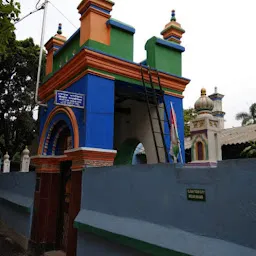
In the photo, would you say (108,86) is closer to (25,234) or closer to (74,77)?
(74,77)

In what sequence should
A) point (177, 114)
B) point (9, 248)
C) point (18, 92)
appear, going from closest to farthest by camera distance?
point (177, 114), point (9, 248), point (18, 92)

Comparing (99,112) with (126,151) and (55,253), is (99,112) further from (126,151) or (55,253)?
(55,253)

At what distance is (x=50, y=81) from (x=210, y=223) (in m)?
5.86

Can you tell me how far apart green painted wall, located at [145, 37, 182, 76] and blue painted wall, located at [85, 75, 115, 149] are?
1421mm

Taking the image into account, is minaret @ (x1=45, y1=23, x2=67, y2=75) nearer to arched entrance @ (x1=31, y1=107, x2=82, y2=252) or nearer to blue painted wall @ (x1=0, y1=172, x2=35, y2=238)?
arched entrance @ (x1=31, y1=107, x2=82, y2=252)

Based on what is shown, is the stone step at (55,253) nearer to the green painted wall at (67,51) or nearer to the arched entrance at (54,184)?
the arched entrance at (54,184)

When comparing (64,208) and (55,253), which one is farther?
(64,208)

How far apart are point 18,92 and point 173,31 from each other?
11.4 meters

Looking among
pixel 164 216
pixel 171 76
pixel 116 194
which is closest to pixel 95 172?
pixel 116 194

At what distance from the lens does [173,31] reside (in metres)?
7.35

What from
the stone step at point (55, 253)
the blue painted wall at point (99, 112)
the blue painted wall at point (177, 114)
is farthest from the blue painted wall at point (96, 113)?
the stone step at point (55, 253)

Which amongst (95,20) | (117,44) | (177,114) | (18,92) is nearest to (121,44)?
(117,44)

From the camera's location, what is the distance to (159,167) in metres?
3.96

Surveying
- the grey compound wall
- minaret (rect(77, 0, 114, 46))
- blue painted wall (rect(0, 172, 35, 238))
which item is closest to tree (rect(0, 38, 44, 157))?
blue painted wall (rect(0, 172, 35, 238))
